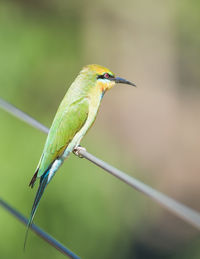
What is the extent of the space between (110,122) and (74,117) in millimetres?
4723

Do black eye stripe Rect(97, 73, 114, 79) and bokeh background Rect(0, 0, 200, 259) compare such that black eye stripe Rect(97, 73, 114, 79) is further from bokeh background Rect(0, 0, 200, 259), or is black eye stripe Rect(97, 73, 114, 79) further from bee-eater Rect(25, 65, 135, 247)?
bokeh background Rect(0, 0, 200, 259)

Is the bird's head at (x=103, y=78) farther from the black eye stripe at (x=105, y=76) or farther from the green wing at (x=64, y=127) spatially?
the green wing at (x=64, y=127)

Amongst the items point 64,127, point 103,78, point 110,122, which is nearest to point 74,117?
point 64,127

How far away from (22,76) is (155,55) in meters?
2.75

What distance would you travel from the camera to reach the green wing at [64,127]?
7.48 ft

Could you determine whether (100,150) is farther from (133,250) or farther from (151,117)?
(151,117)

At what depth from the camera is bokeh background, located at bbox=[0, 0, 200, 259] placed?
3.87m

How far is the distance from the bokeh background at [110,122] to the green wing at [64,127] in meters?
1.39

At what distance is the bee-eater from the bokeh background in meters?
1.36

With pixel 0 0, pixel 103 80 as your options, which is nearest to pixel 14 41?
pixel 0 0

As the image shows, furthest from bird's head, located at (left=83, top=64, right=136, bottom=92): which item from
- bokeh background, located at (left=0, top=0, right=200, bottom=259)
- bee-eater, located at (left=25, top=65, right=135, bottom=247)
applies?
bokeh background, located at (left=0, top=0, right=200, bottom=259)

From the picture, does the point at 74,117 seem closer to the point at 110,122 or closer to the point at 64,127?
the point at 64,127

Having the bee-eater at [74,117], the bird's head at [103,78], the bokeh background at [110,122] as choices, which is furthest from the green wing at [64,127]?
the bokeh background at [110,122]

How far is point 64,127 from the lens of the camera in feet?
7.85
